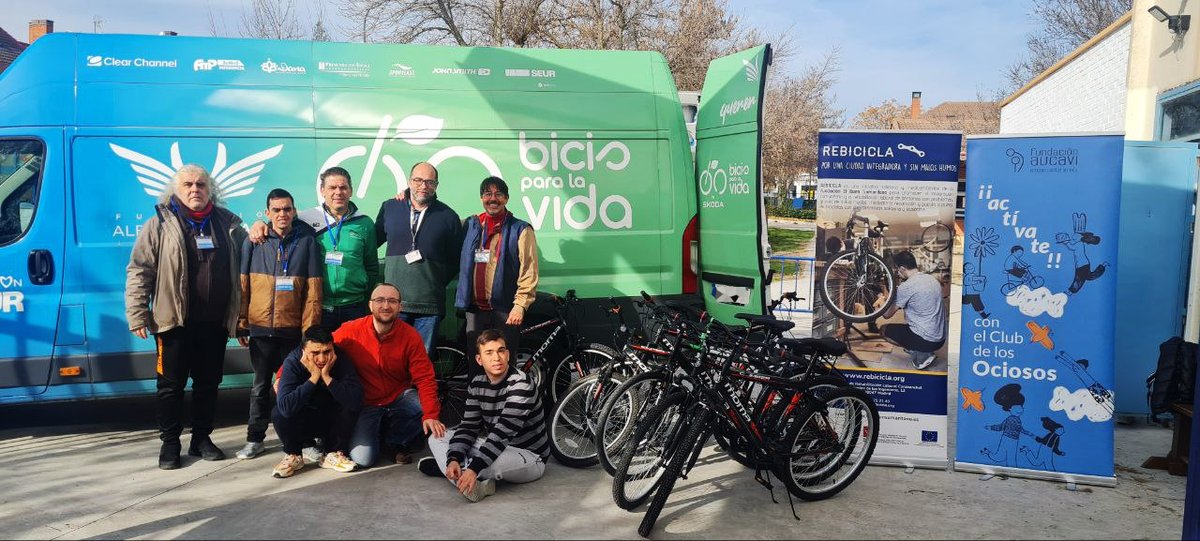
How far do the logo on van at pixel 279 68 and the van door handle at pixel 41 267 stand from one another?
6.02 feet

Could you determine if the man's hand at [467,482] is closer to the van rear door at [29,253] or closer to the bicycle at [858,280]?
the bicycle at [858,280]

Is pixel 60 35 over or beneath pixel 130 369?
over

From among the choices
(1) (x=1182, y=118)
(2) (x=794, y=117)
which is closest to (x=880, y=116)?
(2) (x=794, y=117)

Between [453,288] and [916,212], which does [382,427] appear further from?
[916,212]

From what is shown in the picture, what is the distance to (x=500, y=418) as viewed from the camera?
442 centimetres

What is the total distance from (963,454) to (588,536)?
8.31 ft

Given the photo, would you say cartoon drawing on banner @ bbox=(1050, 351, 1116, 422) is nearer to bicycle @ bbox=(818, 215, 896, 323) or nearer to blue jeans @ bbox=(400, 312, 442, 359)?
bicycle @ bbox=(818, 215, 896, 323)

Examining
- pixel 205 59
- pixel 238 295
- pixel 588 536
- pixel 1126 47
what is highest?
pixel 1126 47

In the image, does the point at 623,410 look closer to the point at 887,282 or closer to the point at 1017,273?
the point at 887,282

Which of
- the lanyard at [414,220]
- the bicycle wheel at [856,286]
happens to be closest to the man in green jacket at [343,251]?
the lanyard at [414,220]

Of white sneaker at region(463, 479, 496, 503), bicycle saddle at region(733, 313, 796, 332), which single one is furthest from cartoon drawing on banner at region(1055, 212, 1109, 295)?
white sneaker at region(463, 479, 496, 503)

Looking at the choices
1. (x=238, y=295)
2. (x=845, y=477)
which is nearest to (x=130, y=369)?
(x=238, y=295)

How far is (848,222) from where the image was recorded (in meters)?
4.93

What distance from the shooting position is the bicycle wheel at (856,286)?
486 centimetres
